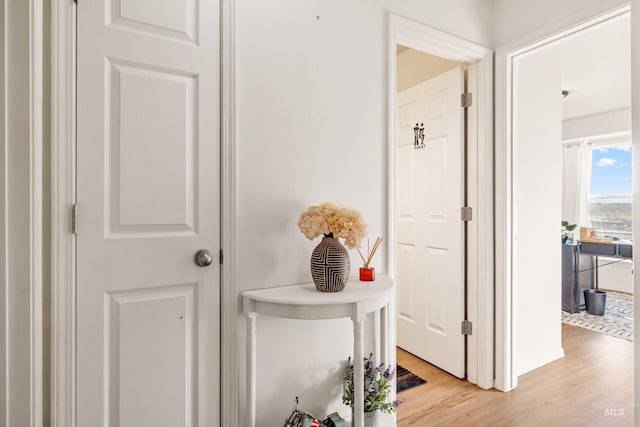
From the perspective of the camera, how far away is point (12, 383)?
110 cm

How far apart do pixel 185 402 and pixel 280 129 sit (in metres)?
1.16

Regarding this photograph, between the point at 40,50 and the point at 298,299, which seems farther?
the point at 298,299

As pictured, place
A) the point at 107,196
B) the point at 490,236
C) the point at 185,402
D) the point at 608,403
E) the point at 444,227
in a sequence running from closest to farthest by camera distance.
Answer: the point at 107,196 → the point at 185,402 → the point at 608,403 → the point at 490,236 → the point at 444,227

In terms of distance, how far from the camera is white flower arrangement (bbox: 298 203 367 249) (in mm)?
1410

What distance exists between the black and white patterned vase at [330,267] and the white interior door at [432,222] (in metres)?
1.18

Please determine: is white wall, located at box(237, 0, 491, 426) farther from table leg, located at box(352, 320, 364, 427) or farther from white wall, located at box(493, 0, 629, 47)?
white wall, located at box(493, 0, 629, 47)

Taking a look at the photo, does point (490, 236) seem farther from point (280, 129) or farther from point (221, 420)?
point (221, 420)

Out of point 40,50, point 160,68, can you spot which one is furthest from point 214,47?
point 40,50

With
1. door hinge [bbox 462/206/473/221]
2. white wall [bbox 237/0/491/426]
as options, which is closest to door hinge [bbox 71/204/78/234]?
white wall [bbox 237/0/491/426]

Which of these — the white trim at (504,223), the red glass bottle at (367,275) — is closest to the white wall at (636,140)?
the white trim at (504,223)

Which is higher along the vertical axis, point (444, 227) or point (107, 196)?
point (107, 196)

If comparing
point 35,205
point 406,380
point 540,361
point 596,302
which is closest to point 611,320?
point 596,302

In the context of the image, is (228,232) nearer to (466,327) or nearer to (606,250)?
(466,327)

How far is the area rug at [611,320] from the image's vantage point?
135 inches
